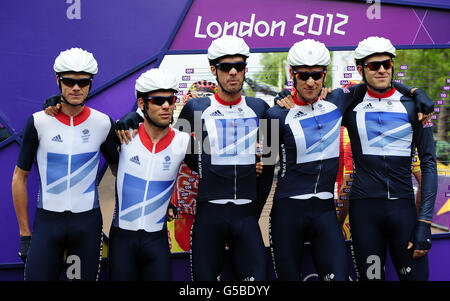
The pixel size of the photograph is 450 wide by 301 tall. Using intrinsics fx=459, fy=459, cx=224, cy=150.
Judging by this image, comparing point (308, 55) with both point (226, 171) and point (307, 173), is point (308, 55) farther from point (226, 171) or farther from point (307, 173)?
point (226, 171)

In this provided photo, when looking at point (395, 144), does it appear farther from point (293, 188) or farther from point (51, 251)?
point (51, 251)

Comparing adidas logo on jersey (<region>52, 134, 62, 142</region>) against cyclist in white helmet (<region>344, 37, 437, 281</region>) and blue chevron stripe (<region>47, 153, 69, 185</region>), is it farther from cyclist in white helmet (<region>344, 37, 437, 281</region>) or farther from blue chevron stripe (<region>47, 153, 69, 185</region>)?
cyclist in white helmet (<region>344, 37, 437, 281</region>)

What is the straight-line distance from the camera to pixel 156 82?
405cm

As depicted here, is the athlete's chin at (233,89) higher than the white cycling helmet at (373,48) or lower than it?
lower

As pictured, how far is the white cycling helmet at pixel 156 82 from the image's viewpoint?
4047 millimetres

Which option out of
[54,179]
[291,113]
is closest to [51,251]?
[54,179]

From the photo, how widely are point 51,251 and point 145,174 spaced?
105cm

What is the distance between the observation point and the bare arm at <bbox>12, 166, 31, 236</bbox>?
418 centimetres

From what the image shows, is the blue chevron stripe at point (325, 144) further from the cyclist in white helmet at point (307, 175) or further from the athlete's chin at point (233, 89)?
the athlete's chin at point (233, 89)

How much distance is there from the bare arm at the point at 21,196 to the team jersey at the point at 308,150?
7.64ft

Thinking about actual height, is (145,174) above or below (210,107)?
below

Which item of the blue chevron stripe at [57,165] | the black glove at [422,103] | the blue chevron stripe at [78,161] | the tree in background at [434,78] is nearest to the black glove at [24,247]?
the blue chevron stripe at [57,165]

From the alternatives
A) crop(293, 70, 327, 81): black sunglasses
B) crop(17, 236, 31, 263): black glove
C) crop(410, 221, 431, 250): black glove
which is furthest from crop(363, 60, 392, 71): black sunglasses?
crop(17, 236, 31, 263): black glove

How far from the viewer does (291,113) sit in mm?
4316
